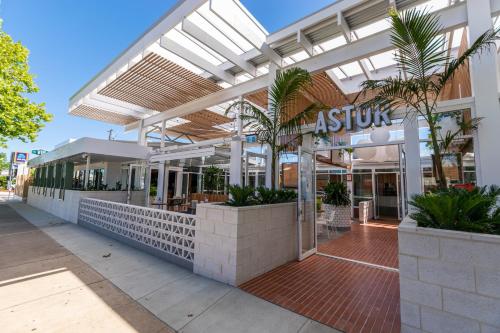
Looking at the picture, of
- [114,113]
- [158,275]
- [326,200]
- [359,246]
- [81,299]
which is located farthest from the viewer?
[114,113]

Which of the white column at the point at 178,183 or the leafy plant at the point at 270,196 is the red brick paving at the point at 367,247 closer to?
the leafy plant at the point at 270,196

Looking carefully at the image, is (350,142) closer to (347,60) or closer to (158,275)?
(347,60)

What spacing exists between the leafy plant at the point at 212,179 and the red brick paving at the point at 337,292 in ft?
34.5

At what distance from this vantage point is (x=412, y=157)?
487 cm

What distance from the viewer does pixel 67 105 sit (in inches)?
470

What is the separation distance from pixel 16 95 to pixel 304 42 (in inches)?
494

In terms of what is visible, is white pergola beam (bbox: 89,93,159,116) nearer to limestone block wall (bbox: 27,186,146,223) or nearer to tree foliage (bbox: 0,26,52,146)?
tree foliage (bbox: 0,26,52,146)

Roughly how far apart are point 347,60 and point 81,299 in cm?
750

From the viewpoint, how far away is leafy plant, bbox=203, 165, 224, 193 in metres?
14.7

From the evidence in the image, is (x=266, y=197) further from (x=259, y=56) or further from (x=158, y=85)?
(x=158, y=85)

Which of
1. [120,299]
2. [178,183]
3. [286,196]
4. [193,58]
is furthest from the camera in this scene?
[178,183]

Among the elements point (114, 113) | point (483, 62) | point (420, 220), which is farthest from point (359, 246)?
point (114, 113)

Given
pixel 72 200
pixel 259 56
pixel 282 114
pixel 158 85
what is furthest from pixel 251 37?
pixel 72 200

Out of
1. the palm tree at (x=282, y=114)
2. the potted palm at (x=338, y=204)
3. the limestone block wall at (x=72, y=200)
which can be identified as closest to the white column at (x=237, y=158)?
the palm tree at (x=282, y=114)
